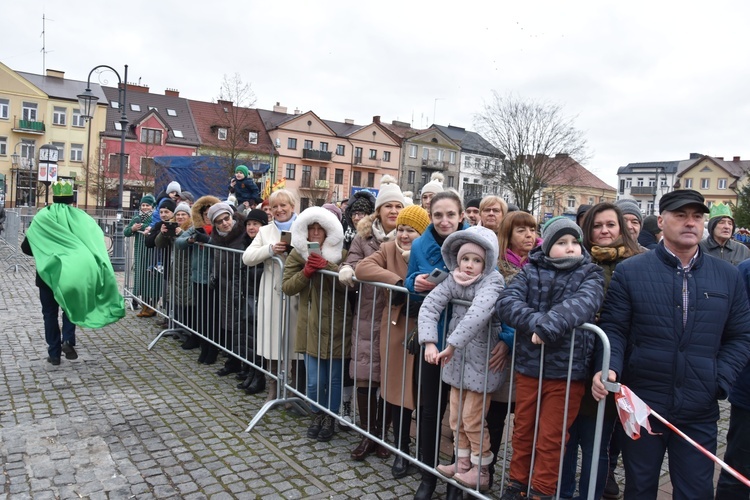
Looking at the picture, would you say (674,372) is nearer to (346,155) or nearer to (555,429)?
(555,429)

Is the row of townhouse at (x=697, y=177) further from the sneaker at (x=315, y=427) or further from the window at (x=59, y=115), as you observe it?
the sneaker at (x=315, y=427)

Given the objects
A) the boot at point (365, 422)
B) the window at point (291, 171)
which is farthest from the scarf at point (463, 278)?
the window at point (291, 171)

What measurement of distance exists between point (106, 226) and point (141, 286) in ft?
50.5

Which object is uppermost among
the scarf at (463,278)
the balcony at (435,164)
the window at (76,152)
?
the balcony at (435,164)

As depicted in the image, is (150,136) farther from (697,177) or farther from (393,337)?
(697,177)

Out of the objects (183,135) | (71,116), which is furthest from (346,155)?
(71,116)

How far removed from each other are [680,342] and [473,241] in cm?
123

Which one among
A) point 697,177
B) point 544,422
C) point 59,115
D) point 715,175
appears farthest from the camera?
point 697,177

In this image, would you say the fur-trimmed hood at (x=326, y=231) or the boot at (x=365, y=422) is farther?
the fur-trimmed hood at (x=326, y=231)

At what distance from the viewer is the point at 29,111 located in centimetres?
4997

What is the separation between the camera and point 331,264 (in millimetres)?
4617

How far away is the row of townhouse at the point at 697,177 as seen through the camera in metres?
74.3

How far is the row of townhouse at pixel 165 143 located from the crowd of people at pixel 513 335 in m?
35.1

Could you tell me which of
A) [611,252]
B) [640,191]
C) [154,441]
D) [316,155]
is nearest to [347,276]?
[611,252]
